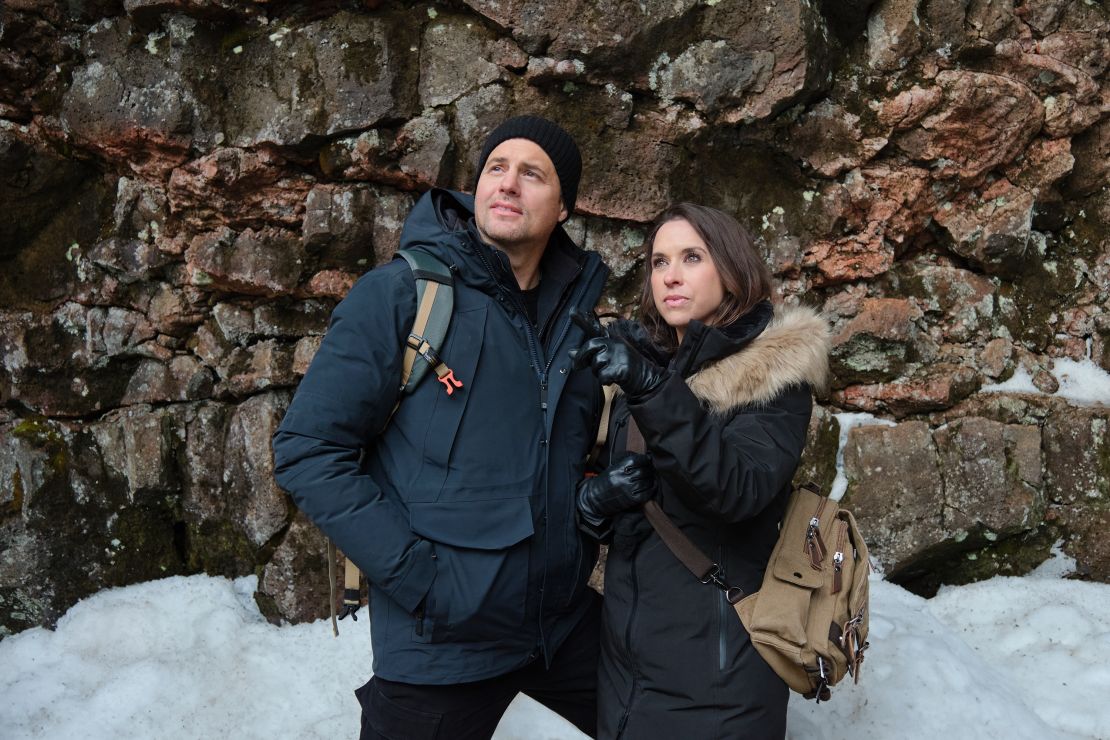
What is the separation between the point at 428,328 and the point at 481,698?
144 centimetres

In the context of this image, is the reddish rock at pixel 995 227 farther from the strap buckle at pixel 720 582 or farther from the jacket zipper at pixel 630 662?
the jacket zipper at pixel 630 662

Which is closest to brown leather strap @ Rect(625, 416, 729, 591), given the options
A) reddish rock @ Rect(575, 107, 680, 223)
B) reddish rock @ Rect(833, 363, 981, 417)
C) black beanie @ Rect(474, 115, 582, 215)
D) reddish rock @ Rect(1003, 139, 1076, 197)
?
black beanie @ Rect(474, 115, 582, 215)

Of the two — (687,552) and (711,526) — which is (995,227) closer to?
(711,526)

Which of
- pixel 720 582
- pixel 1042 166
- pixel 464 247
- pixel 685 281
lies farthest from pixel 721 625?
pixel 1042 166

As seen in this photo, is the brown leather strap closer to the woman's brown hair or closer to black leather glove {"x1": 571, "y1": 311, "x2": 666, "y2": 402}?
black leather glove {"x1": 571, "y1": 311, "x2": 666, "y2": 402}

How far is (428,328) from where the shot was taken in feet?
9.85

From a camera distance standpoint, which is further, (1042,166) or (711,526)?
(1042,166)

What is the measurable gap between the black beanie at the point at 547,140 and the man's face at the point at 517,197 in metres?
0.03

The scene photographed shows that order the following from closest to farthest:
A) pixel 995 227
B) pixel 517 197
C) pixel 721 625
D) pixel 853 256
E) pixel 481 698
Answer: pixel 721 625 < pixel 481 698 < pixel 517 197 < pixel 995 227 < pixel 853 256

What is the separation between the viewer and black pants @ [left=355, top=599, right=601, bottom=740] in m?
2.91

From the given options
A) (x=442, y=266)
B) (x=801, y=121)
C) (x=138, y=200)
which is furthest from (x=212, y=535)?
(x=801, y=121)

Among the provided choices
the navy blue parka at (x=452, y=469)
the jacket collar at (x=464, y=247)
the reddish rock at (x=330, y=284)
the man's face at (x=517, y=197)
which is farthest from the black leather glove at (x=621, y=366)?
the reddish rock at (x=330, y=284)

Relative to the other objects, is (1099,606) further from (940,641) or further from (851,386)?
(851,386)

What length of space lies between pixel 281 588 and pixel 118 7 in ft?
14.7
